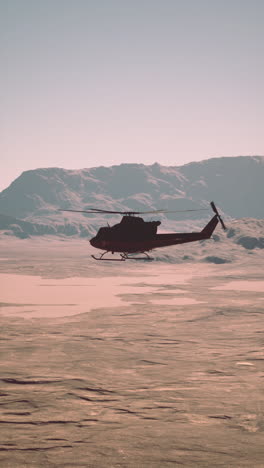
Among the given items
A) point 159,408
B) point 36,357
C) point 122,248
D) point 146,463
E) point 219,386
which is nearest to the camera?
point 122,248

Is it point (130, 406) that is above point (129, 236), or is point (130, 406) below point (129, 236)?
below

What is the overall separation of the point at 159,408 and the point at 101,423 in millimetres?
18643

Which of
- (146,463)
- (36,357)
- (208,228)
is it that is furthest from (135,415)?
(208,228)

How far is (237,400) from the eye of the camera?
14125 cm

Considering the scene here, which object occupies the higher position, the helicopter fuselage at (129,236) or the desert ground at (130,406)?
the helicopter fuselage at (129,236)

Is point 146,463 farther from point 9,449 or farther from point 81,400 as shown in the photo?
point 81,400

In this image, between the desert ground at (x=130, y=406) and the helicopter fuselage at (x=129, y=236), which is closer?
the helicopter fuselage at (x=129, y=236)

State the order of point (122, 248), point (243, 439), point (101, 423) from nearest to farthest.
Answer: point (122, 248)
point (243, 439)
point (101, 423)

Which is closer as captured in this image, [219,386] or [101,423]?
[101,423]

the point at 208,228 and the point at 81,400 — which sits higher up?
the point at 208,228

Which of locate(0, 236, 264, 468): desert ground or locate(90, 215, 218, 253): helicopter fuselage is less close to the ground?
locate(90, 215, 218, 253): helicopter fuselage

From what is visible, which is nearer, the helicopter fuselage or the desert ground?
the helicopter fuselage

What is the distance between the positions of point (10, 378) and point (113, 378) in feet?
105

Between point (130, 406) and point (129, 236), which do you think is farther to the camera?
point (130, 406)
